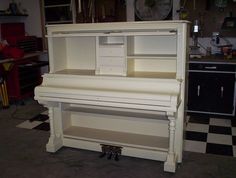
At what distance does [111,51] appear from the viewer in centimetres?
244

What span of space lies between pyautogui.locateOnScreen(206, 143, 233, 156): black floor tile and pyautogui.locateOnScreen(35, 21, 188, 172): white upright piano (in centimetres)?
46

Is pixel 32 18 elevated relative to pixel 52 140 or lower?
elevated

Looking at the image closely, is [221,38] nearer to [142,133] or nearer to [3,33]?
[142,133]

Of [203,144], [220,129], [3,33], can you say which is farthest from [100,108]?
[3,33]

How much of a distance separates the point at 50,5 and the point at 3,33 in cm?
93

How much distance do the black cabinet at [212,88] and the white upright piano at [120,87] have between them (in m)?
1.13

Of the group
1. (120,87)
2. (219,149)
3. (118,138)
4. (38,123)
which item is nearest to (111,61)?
(120,87)

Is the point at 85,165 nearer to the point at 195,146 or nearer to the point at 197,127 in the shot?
the point at 195,146

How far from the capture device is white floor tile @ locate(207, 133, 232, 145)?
2.90 metres

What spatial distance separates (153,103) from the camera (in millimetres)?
2148

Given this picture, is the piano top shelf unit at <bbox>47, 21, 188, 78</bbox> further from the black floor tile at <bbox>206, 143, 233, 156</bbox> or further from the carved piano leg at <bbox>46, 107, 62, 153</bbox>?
the black floor tile at <bbox>206, 143, 233, 156</bbox>

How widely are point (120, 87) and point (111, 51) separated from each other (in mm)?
342

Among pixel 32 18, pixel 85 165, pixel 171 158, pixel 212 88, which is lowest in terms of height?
pixel 85 165

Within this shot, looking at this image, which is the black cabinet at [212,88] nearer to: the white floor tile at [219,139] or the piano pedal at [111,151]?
the white floor tile at [219,139]
